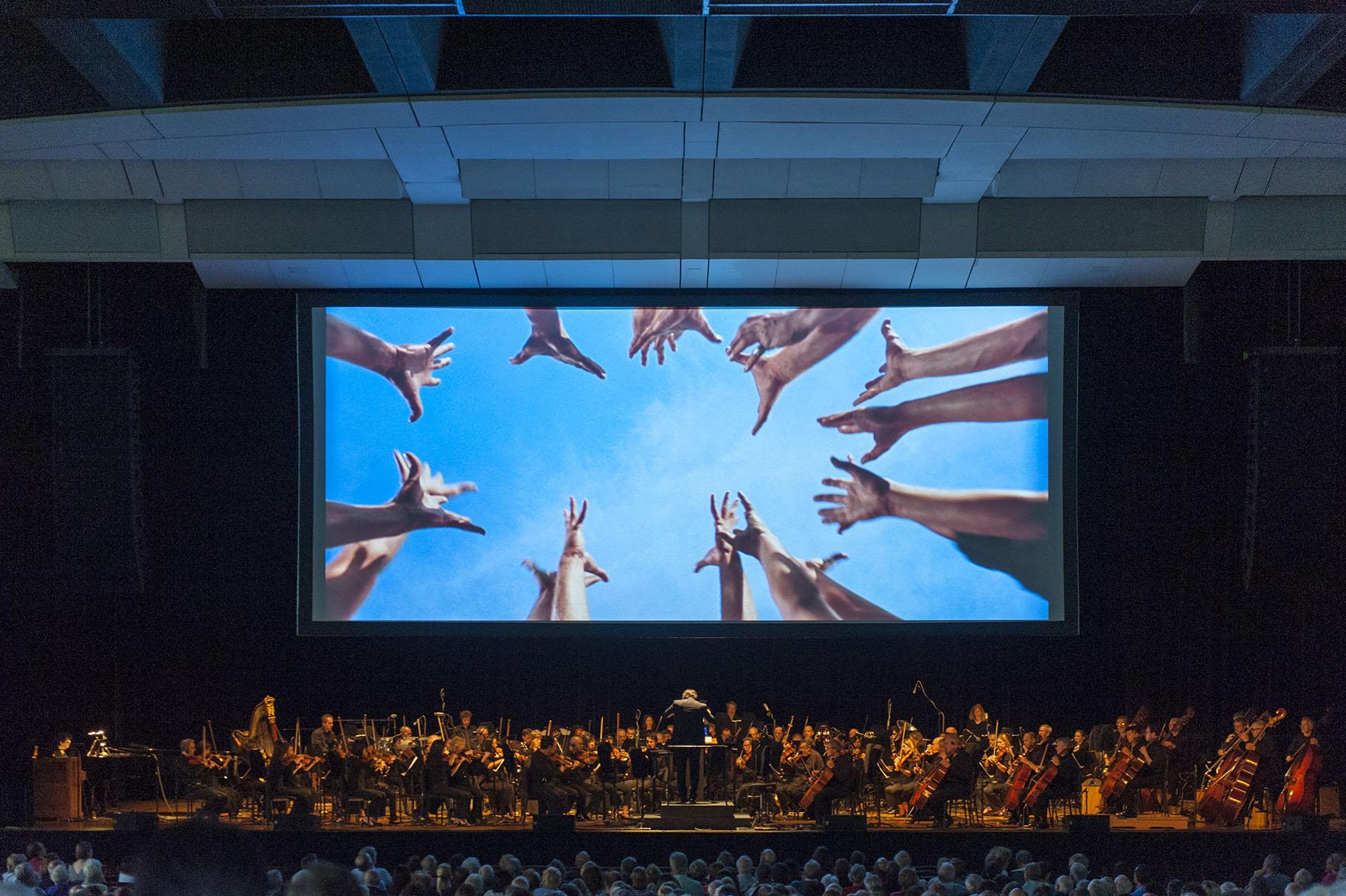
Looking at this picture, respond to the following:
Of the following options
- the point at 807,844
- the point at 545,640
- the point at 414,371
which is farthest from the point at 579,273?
the point at 807,844

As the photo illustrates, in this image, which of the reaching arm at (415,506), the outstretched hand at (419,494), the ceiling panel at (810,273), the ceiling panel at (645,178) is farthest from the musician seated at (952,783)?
the ceiling panel at (645,178)

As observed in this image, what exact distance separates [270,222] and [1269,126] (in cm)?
725

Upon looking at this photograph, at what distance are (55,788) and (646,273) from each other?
6.03 meters

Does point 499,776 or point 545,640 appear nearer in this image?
point 499,776

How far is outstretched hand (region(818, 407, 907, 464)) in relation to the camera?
11938 millimetres

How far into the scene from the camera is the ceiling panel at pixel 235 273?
1152 cm

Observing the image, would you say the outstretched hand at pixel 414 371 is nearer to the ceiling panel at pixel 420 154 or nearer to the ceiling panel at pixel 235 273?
the ceiling panel at pixel 235 273

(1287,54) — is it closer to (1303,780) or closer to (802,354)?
(802,354)

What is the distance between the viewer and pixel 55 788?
11.1m

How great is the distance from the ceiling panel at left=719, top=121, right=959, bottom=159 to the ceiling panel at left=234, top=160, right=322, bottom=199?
10.4ft

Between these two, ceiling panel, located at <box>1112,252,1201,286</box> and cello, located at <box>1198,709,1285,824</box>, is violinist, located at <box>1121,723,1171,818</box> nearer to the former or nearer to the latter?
cello, located at <box>1198,709,1285,824</box>

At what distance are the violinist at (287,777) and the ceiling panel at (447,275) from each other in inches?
150

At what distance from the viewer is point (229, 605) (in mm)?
12430

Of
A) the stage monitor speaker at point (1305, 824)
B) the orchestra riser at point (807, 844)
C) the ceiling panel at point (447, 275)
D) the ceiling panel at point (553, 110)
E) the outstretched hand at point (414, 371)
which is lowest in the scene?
the orchestra riser at point (807, 844)
